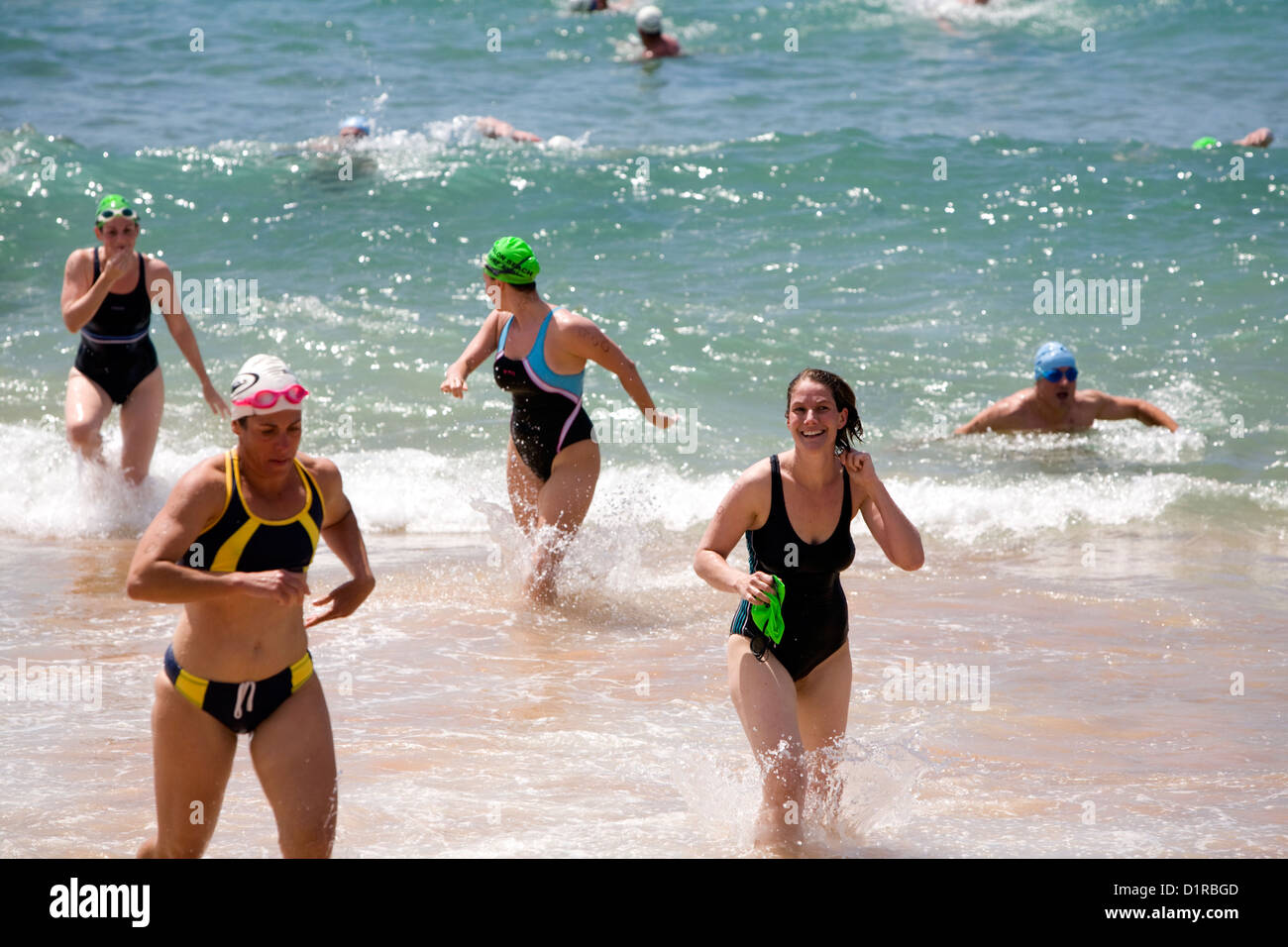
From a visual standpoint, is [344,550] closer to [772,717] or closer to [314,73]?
[772,717]

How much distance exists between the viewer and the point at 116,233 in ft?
26.0

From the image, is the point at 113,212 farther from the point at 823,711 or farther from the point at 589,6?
the point at 589,6

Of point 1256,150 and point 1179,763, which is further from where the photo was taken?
point 1256,150

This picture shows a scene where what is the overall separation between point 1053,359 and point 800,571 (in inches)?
261

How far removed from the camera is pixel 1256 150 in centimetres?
1734

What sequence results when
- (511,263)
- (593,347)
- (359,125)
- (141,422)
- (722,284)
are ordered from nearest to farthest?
1. (511,263)
2. (593,347)
3. (141,422)
4. (722,284)
5. (359,125)

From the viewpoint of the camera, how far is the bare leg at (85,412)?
856cm

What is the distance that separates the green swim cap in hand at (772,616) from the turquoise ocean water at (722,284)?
718 millimetres

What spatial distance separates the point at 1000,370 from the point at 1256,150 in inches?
275

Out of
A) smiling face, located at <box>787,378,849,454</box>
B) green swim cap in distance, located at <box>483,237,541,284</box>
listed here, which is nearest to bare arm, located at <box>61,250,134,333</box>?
green swim cap in distance, located at <box>483,237,541,284</box>

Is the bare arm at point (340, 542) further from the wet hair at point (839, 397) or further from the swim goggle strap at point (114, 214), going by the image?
the swim goggle strap at point (114, 214)

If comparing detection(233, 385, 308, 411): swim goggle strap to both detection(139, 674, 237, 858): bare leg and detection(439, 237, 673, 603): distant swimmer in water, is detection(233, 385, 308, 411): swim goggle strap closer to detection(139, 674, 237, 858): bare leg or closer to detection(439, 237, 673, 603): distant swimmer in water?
detection(139, 674, 237, 858): bare leg

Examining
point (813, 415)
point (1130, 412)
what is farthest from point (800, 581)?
point (1130, 412)

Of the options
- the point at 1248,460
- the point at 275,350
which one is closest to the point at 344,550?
the point at 1248,460
